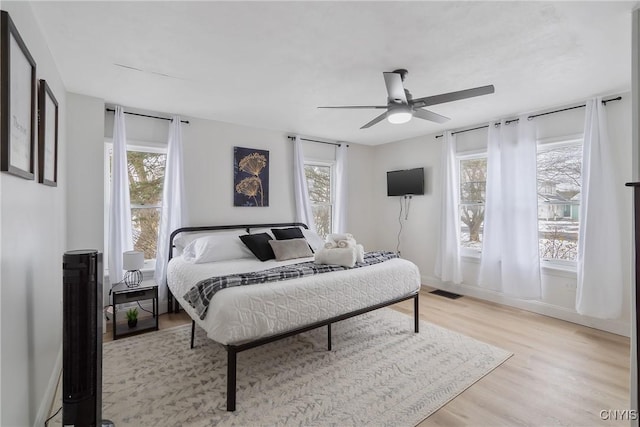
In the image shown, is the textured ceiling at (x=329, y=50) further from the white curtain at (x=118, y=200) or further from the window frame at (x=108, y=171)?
the window frame at (x=108, y=171)

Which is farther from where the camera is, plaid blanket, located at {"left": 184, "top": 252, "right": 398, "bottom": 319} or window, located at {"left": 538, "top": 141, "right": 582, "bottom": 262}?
window, located at {"left": 538, "top": 141, "right": 582, "bottom": 262}

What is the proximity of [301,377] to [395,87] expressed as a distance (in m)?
2.45

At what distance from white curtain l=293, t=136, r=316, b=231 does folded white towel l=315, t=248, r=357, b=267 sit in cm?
196

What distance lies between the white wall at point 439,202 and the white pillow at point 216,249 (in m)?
3.04

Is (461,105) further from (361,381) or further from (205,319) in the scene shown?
(205,319)

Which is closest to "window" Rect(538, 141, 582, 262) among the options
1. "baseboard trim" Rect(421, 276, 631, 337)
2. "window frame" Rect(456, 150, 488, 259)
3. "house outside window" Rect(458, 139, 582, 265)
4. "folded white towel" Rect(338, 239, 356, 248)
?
"house outside window" Rect(458, 139, 582, 265)

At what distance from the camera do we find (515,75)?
283cm

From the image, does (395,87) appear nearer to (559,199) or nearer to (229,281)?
(229,281)

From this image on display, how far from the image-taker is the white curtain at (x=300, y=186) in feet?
16.4

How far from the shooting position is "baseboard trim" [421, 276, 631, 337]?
3377 mm

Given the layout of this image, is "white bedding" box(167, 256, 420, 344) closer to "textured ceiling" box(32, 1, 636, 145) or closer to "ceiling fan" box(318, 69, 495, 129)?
"ceiling fan" box(318, 69, 495, 129)

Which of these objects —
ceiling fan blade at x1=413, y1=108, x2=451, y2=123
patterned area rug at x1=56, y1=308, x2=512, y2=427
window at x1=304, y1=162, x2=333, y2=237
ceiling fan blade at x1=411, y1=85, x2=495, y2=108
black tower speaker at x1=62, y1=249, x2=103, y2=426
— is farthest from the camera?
window at x1=304, y1=162, x2=333, y2=237

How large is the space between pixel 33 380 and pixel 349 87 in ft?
10.6

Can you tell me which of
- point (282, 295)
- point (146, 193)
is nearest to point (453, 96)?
point (282, 295)
